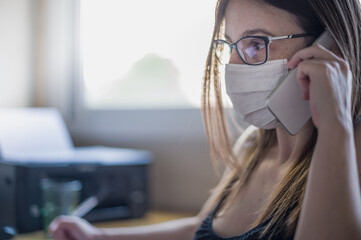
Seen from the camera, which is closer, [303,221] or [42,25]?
[303,221]

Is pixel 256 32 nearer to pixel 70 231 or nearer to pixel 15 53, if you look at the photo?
pixel 70 231

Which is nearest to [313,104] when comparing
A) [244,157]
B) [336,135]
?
[336,135]

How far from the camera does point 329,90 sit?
2.48 feet

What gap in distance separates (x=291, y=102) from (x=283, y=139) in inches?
6.7

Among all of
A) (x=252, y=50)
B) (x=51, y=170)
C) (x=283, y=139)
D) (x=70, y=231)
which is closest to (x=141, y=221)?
(x=51, y=170)

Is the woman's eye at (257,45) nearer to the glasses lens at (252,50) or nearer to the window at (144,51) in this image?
the glasses lens at (252,50)

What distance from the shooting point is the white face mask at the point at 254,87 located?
3.10ft

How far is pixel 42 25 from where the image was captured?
2.15 meters

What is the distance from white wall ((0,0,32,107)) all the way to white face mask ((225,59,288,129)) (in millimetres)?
1294

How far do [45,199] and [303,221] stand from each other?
89 cm

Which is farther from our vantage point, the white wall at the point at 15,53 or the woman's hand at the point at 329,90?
the white wall at the point at 15,53

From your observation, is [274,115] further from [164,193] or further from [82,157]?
[164,193]

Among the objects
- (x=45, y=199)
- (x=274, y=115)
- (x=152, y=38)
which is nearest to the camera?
(x=274, y=115)

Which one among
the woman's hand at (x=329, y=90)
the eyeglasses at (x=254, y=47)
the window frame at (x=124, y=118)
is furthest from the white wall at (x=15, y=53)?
the woman's hand at (x=329, y=90)
